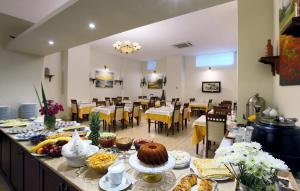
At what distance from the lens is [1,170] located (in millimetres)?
2648

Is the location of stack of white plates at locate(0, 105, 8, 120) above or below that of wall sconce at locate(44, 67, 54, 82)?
below

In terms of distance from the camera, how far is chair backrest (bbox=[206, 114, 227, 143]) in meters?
3.01

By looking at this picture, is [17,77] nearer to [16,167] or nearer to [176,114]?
[16,167]

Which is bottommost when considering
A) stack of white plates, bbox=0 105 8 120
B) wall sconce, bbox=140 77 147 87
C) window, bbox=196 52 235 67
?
stack of white plates, bbox=0 105 8 120

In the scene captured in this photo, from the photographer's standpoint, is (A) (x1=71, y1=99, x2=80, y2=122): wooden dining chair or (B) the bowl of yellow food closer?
(B) the bowl of yellow food

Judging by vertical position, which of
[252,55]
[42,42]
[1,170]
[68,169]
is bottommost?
[1,170]

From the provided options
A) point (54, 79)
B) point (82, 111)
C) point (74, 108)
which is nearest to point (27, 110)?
point (82, 111)

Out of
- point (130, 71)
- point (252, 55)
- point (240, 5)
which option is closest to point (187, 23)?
point (240, 5)

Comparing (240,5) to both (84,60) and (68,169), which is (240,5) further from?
(84,60)

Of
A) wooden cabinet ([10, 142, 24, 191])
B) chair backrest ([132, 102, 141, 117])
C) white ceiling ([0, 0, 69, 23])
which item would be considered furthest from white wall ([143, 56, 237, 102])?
wooden cabinet ([10, 142, 24, 191])

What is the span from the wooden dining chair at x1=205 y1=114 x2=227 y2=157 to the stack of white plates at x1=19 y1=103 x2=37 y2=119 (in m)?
3.79

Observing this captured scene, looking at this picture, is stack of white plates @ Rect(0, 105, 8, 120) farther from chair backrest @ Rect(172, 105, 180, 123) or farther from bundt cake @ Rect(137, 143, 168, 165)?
chair backrest @ Rect(172, 105, 180, 123)

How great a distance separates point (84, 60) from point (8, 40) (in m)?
3.43

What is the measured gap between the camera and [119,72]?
31.4 ft
